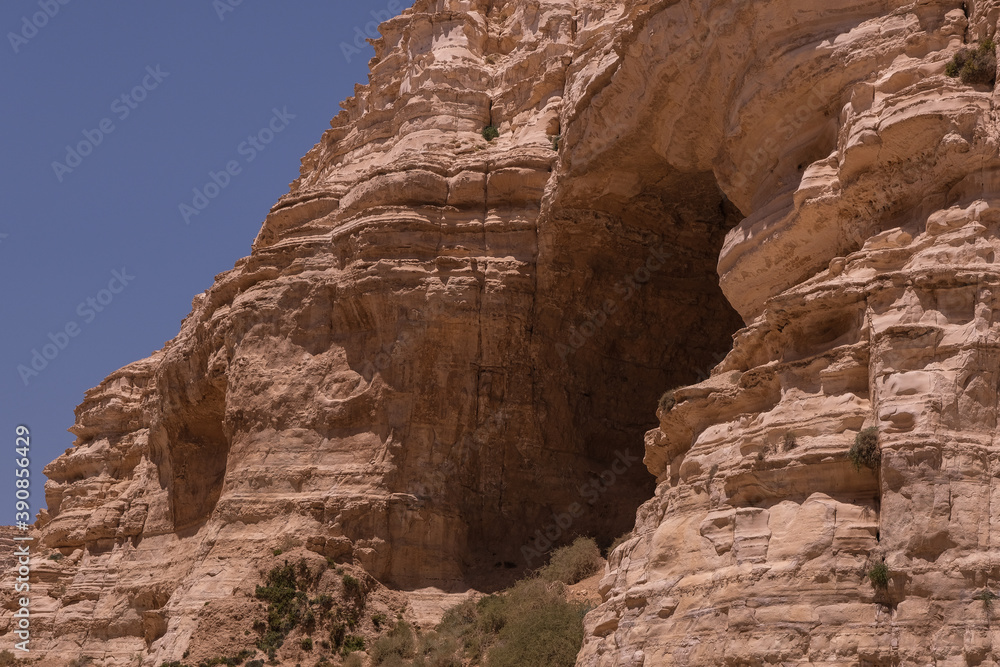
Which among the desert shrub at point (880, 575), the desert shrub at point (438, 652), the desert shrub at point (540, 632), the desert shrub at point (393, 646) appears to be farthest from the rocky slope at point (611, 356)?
the desert shrub at point (540, 632)

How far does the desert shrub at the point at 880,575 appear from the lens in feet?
37.3

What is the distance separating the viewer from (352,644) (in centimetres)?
2155

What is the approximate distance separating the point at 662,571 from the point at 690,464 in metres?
1.42

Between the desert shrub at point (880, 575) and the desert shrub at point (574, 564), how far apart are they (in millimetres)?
10302

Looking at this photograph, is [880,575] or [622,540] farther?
[622,540]

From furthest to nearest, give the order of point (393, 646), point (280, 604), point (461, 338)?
point (461, 338) < point (280, 604) < point (393, 646)

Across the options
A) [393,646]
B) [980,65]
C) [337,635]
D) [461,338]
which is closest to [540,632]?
[393,646]

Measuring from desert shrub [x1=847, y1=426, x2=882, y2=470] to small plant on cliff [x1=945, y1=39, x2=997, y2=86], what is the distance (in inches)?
167

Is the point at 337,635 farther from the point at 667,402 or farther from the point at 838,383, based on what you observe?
the point at 838,383

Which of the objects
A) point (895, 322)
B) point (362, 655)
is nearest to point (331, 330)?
point (362, 655)

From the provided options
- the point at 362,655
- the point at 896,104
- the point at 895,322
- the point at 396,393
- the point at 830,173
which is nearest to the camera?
the point at 895,322

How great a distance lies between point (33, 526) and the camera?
1574 inches

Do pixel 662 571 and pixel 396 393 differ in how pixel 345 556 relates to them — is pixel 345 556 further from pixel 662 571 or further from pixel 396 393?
pixel 662 571

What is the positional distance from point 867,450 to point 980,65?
15.2ft
